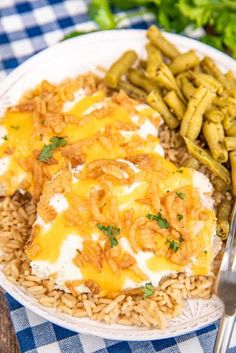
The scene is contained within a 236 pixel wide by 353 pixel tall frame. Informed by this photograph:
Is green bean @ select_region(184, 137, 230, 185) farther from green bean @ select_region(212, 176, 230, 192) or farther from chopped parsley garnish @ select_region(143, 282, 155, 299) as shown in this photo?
chopped parsley garnish @ select_region(143, 282, 155, 299)

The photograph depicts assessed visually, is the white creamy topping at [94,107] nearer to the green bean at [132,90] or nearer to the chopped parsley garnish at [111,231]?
the green bean at [132,90]

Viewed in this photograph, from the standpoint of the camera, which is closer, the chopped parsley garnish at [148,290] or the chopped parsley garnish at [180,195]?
the chopped parsley garnish at [148,290]

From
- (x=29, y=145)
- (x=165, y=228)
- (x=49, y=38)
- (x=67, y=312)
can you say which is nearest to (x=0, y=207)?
(x=29, y=145)

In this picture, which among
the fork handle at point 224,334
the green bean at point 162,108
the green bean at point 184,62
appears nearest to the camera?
the fork handle at point 224,334

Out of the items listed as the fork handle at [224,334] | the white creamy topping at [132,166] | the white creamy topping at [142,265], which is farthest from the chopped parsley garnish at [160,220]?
the fork handle at [224,334]

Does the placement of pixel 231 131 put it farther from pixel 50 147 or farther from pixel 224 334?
pixel 224 334

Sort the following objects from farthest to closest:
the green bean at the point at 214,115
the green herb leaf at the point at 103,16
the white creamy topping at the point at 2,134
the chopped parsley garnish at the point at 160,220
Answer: the green herb leaf at the point at 103,16 < the green bean at the point at 214,115 < the white creamy topping at the point at 2,134 < the chopped parsley garnish at the point at 160,220
